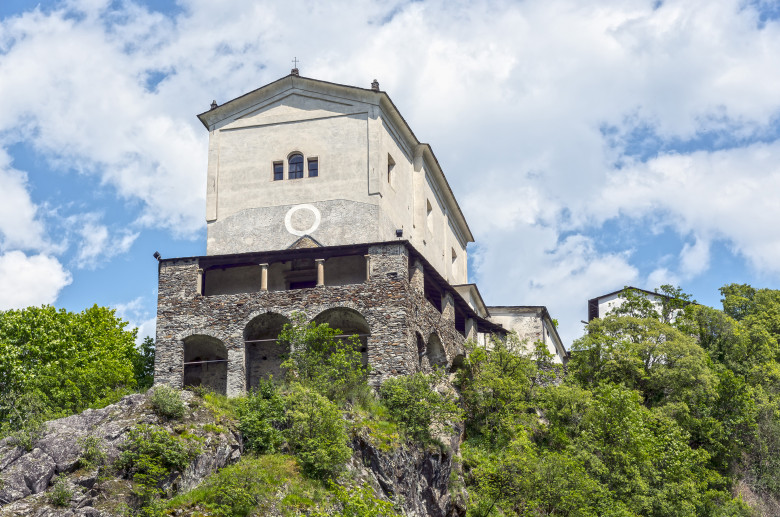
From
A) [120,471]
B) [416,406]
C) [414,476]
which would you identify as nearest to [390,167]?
[416,406]

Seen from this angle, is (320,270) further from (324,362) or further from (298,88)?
(298,88)

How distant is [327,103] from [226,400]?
18.0 metres

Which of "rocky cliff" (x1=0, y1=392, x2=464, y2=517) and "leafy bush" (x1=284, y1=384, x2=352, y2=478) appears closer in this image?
"rocky cliff" (x1=0, y1=392, x2=464, y2=517)

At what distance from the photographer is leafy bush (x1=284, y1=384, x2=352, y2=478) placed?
33281mm

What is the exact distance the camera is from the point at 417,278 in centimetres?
4409

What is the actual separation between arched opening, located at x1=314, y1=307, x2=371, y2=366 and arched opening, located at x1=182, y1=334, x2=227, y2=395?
486 centimetres

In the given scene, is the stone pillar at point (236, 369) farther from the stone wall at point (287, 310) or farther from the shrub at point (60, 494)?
the shrub at point (60, 494)

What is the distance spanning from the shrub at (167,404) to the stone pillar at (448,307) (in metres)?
17.6

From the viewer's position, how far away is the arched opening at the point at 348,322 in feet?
140

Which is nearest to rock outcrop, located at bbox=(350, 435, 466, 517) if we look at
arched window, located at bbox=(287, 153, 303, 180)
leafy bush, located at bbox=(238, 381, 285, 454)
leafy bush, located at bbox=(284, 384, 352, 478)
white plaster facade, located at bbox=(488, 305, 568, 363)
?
leafy bush, located at bbox=(284, 384, 352, 478)

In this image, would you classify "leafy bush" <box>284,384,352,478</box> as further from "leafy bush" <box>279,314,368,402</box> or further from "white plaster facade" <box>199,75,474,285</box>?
"white plaster facade" <box>199,75,474,285</box>

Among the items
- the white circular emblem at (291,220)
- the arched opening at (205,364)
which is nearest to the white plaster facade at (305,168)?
the white circular emblem at (291,220)

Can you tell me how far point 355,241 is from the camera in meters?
46.0

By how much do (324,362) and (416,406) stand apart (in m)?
4.41
